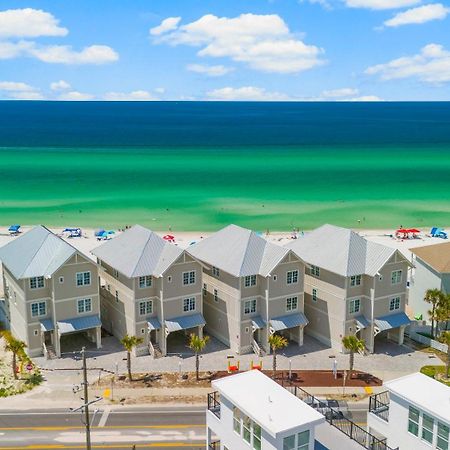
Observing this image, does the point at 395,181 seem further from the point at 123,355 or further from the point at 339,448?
Result: the point at 339,448

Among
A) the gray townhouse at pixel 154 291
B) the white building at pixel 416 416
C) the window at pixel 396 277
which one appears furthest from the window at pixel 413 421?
the window at pixel 396 277

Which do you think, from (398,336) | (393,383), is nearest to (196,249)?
(398,336)

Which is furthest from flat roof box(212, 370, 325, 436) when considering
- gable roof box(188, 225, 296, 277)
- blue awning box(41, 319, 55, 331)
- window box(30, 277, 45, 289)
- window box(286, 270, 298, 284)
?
window box(30, 277, 45, 289)

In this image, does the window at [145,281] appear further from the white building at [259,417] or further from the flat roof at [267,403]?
the flat roof at [267,403]

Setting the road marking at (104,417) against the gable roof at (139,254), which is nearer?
the road marking at (104,417)

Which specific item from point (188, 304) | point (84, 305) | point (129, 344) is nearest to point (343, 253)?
point (188, 304)

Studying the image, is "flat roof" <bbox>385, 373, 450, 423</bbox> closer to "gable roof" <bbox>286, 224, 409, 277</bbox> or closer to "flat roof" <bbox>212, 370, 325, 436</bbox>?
"flat roof" <bbox>212, 370, 325, 436</bbox>
